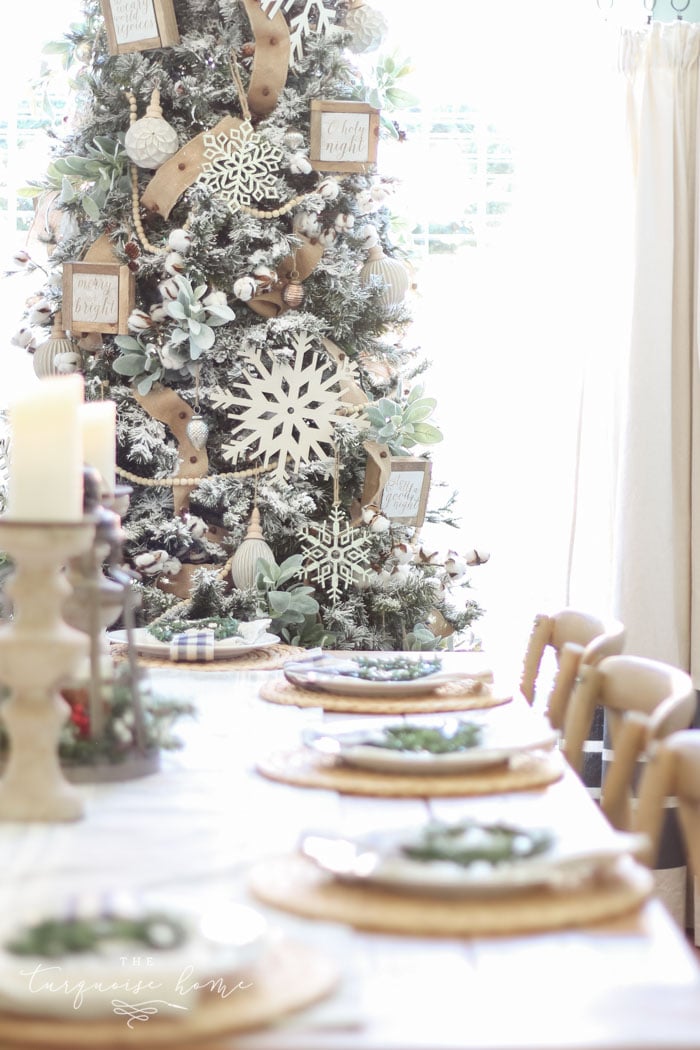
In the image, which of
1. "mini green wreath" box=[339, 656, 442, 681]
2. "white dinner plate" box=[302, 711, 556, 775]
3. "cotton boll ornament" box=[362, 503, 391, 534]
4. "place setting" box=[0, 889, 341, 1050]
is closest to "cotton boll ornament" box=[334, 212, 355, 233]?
"cotton boll ornament" box=[362, 503, 391, 534]

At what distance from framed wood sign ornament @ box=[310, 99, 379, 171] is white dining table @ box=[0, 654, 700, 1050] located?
1.59 m

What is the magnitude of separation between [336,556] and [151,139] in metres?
0.99

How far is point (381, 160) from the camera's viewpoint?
294 cm

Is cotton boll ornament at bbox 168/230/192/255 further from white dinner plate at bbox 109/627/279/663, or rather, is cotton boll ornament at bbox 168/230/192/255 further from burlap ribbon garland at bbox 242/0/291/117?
white dinner plate at bbox 109/627/279/663

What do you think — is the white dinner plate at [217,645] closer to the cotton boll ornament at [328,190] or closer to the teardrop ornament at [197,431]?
the teardrop ornament at [197,431]

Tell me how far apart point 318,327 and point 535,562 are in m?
0.90

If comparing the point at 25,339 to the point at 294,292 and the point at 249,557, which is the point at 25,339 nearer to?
the point at 294,292

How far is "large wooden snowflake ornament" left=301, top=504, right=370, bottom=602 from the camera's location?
2469 millimetres

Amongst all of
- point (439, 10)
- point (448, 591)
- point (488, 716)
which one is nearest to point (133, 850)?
point (488, 716)

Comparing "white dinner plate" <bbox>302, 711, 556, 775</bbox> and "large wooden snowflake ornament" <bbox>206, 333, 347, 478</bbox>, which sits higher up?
"large wooden snowflake ornament" <bbox>206, 333, 347, 478</bbox>

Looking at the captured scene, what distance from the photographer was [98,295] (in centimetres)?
248

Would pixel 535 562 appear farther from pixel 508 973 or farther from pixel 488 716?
pixel 508 973

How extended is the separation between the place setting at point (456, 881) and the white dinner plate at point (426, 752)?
0.26 meters

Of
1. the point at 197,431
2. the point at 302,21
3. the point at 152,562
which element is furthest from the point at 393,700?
the point at 302,21
